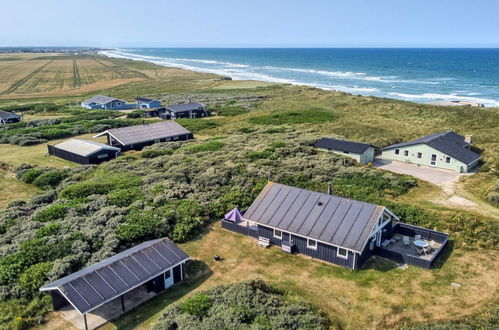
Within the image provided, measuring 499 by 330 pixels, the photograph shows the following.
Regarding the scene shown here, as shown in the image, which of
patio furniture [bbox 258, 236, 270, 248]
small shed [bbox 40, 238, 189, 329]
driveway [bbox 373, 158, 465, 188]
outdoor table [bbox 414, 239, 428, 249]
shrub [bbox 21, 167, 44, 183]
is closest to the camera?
small shed [bbox 40, 238, 189, 329]

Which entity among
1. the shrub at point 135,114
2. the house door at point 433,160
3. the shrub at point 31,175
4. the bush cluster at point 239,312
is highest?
the house door at point 433,160

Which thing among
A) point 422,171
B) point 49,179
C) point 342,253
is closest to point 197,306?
point 342,253

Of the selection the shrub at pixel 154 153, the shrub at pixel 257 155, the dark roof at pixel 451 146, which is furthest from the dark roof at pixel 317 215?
the shrub at pixel 154 153

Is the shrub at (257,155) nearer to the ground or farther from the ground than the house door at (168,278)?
farther from the ground

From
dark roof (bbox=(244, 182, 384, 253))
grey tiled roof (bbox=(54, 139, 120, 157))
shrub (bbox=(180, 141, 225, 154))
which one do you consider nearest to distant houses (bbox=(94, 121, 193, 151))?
grey tiled roof (bbox=(54, 139, 120, 157))

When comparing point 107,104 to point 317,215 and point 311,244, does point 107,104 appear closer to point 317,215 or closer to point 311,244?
point 317,215

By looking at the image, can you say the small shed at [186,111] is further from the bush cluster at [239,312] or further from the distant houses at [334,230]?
the bush cluster at [239,312]

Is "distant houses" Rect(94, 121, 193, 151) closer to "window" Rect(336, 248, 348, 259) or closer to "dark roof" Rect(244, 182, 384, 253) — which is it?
"dark roof" Rect(244, 182, 384, 253)

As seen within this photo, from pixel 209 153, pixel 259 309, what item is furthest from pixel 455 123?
pixel 259 309
